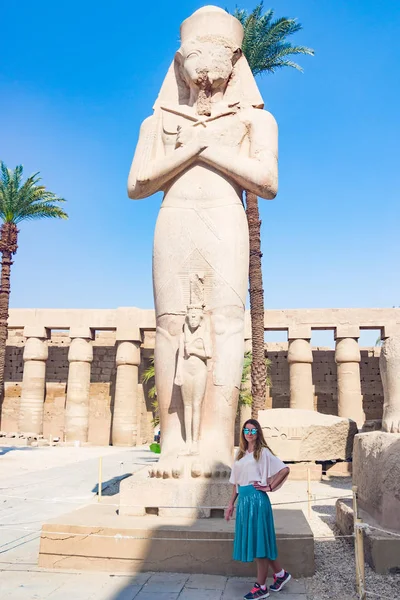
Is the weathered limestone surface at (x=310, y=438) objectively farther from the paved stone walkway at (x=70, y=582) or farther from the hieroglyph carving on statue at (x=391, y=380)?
the paved stone walkway at (x=70, y=582)

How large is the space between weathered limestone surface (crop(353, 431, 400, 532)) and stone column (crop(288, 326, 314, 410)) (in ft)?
43.9

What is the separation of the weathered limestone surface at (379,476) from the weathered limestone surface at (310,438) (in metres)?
5.43

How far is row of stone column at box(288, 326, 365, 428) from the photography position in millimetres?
17609

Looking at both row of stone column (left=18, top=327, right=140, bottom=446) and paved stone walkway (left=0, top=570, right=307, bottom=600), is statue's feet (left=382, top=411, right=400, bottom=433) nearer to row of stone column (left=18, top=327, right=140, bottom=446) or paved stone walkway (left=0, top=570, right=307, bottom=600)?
paved stone walkway (left=0, top=570, right=307, bottom=600)

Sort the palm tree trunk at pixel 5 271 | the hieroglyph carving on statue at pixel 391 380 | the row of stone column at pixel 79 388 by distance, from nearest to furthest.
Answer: the hieroglyph carving on statue at pixel 391 380 < the palm tree trunk at pixel 5 271 < the row of stone column at pixel 79 388

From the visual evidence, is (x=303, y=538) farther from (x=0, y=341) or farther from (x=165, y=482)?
(x=0, y=341)

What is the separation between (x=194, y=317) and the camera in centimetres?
391

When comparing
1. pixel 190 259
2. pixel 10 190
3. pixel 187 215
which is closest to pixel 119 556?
pixel 190 259

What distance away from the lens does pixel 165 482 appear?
3.67 meters

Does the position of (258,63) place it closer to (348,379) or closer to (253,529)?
(348,379)

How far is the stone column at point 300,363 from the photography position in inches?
707

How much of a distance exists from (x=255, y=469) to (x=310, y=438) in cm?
747

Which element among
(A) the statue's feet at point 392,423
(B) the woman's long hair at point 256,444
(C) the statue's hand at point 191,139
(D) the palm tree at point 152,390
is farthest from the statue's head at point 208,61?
(D) the palm tree at point 152,390

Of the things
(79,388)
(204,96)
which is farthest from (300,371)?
(204,96)
